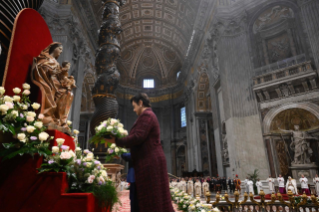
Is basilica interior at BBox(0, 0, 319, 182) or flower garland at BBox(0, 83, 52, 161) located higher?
basilica interior at BBox(0, 0, 319, 182)

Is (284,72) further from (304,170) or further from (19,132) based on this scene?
(19,132)

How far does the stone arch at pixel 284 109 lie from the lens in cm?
941

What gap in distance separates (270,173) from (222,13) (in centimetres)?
886

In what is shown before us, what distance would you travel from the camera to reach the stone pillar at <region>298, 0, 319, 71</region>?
950 centimetres

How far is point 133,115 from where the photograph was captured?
82.2ft

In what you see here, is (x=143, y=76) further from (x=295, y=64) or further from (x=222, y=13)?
(x=295, y=64)

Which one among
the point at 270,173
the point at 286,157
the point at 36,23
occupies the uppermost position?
the point at 36,23

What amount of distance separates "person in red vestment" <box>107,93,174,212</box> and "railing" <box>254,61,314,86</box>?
10.1 m

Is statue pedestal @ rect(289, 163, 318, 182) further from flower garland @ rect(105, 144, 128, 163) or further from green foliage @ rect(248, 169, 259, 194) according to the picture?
flower garland @ rect(105, 144, 128, 163)

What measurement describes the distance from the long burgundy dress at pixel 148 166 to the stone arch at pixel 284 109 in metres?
9.57

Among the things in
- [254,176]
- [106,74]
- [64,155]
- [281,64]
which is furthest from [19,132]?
[281,64]

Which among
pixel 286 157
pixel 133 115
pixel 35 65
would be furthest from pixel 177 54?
pixel 35 65

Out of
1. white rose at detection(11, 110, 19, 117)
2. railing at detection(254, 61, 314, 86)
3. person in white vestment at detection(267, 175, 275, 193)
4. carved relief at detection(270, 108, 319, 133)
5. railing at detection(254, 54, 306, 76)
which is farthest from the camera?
railing at detection(254, 54, 306, 76)

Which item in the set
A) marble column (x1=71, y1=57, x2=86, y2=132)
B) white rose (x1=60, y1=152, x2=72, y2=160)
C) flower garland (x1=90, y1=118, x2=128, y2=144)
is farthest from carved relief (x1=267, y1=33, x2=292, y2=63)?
white rose (x1=60, y1=152, x2=72, y2=160)
